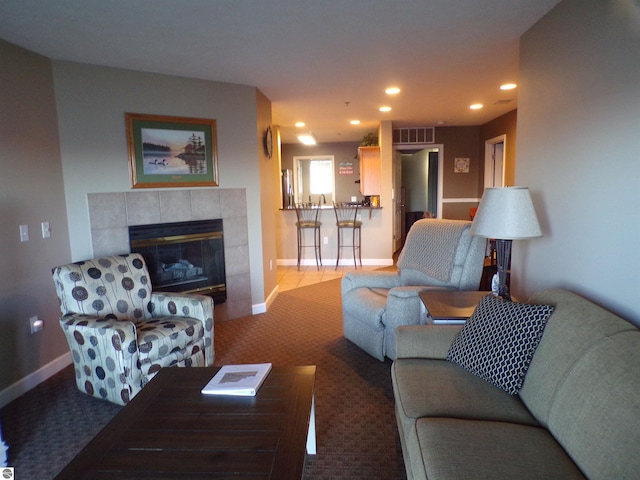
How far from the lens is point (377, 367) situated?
2.81 metres

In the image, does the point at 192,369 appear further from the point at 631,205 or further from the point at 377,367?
the point at 631,205

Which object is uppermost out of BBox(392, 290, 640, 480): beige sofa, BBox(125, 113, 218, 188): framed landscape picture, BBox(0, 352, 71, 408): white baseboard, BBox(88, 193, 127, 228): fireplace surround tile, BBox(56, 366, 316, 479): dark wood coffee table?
BBox(125, 113, 218, 188): framed landscape picture

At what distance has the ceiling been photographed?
2188 mm

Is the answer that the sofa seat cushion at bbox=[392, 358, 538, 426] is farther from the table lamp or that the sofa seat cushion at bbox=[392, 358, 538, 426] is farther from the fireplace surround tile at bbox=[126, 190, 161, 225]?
the fireplace surround tile at bbox=[126, 190, 161, 225]

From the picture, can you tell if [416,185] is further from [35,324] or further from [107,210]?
[35,324]

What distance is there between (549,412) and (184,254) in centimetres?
317

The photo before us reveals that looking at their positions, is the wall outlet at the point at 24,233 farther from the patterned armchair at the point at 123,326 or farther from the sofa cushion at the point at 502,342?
the sofa cushion at the point at 502,342

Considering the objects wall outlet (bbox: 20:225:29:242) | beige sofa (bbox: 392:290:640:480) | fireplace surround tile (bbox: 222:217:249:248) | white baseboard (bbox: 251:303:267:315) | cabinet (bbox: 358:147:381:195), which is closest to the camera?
beige sofa (bbox: 392:290:640:480)

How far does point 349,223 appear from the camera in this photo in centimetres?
620

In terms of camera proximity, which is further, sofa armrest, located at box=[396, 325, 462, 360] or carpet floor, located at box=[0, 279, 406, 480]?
sofa armrest, located at box=[396, 325, 462, 360]

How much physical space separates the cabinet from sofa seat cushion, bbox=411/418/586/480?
5.38 meters

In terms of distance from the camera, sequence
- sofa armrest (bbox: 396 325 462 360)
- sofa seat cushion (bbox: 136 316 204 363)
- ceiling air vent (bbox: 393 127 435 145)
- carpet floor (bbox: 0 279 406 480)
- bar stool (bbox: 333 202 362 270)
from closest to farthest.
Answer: carpet floor (bbox: 0 279 406 480)
sofa armrest (bbox: 396 325 462 360)
sofa seat cushion (bbox: 136 316 204 363)
bar stool (bbox: 333 202 362 270)
ceiling air vent (bbox: 393 127 435 145)

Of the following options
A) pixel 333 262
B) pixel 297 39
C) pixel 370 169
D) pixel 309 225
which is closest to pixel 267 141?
pixel 297 39

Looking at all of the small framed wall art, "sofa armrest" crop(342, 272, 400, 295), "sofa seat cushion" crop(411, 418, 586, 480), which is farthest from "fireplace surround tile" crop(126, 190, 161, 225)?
the small framed wall art
